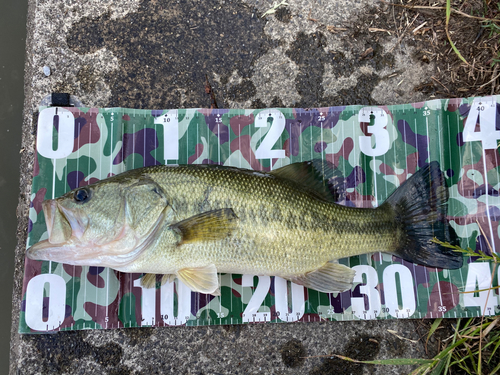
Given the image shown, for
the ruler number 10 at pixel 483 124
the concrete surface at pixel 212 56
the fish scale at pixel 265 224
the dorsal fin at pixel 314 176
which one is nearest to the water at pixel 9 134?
the concrete surface at pixel 212 56

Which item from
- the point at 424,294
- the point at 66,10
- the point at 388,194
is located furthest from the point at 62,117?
the point at 424,294

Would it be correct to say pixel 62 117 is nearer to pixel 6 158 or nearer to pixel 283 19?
pixel 6 158

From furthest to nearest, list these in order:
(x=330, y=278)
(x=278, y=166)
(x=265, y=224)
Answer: (x=278, y=166)
(x=330, y=278)
(x=265, y=224)

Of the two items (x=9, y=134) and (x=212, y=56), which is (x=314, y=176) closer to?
(x=212, y=56)

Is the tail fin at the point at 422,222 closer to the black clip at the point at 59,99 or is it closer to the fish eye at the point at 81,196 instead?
the fish eye at the point at 81,196

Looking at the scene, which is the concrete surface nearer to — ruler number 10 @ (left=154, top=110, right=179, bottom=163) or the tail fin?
ruler number 10 @ (left=154, top=110, right=179, bottom=163)

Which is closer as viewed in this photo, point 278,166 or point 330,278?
point 330,278

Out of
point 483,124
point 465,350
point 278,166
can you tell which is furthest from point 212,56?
point 465,350
